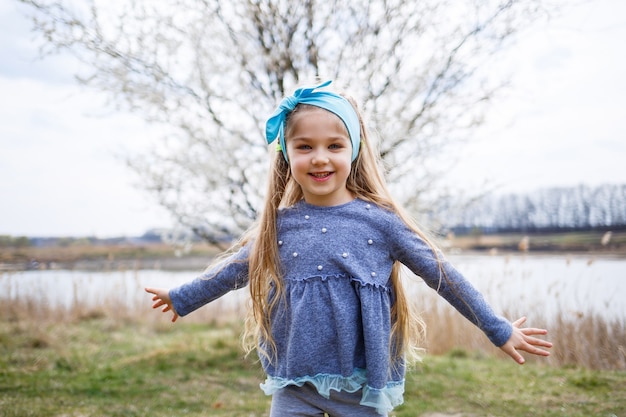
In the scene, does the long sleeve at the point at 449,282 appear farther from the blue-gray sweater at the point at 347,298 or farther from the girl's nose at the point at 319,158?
the girl's nose at the point at 319,158

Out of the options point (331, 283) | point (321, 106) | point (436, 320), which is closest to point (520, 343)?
point (331, 283)

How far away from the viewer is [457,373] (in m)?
4.77

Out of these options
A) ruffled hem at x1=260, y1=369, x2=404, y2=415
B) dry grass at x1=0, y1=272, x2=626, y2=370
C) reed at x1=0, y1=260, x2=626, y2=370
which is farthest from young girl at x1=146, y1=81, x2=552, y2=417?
dry grass at x1=0, y1=272, x2=626, y2=370

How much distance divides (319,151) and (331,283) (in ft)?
1.65

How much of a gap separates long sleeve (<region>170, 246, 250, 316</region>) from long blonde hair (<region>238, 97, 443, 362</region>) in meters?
0.09

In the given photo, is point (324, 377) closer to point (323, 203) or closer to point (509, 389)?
point (323, 203)

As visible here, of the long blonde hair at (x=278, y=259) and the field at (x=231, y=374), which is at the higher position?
the long blonde hair at (x=278, y=259)

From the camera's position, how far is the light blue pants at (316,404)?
6.91ft

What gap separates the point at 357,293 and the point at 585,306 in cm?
415

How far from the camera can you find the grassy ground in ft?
12.7

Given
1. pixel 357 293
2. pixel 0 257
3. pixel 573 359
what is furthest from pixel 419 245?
pixel 0 257

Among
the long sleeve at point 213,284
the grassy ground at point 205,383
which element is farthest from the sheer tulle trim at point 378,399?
the grassy ground at point 205,383

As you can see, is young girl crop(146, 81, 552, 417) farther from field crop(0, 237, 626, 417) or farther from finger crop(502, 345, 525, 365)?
field crop(0, 237, 626, 417)

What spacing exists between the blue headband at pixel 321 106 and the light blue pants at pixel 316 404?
0.93 m
